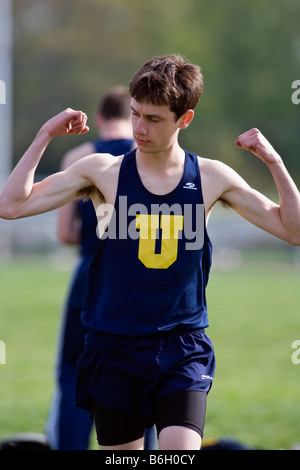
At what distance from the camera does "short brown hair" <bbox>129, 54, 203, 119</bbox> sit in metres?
2.89

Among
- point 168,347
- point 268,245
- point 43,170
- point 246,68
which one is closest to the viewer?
point 168,347

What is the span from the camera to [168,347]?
9.71ft

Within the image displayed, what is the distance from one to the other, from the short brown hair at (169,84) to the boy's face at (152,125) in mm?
23

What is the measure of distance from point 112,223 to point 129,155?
32cm

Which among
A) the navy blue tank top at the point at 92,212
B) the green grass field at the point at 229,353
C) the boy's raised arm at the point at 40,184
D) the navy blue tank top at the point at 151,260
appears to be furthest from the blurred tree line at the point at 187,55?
the navy blue tank top at the point at 151,260

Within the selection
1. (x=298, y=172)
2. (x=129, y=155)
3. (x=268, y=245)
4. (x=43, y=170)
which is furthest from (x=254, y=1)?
(x=129, y=155)

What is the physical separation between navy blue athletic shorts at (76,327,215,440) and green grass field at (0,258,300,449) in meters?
2.26

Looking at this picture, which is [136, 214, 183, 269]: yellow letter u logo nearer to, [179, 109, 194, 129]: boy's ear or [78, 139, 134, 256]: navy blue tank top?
[179, 109, 194, 129]: boy's ear

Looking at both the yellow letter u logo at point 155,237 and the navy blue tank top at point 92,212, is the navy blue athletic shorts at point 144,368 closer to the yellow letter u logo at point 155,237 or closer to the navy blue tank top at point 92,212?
the yellow letter u logo at point 155,237

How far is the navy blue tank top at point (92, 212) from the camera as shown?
459 cm

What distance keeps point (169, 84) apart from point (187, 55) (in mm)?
32605

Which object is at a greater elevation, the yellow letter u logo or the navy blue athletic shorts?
the yellow letter u logo

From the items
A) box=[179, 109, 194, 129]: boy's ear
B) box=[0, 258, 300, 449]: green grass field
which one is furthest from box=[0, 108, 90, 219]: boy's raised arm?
box=[0, 258, 300, 449]: green grass field

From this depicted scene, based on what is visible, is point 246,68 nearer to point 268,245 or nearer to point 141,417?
point 268,245
